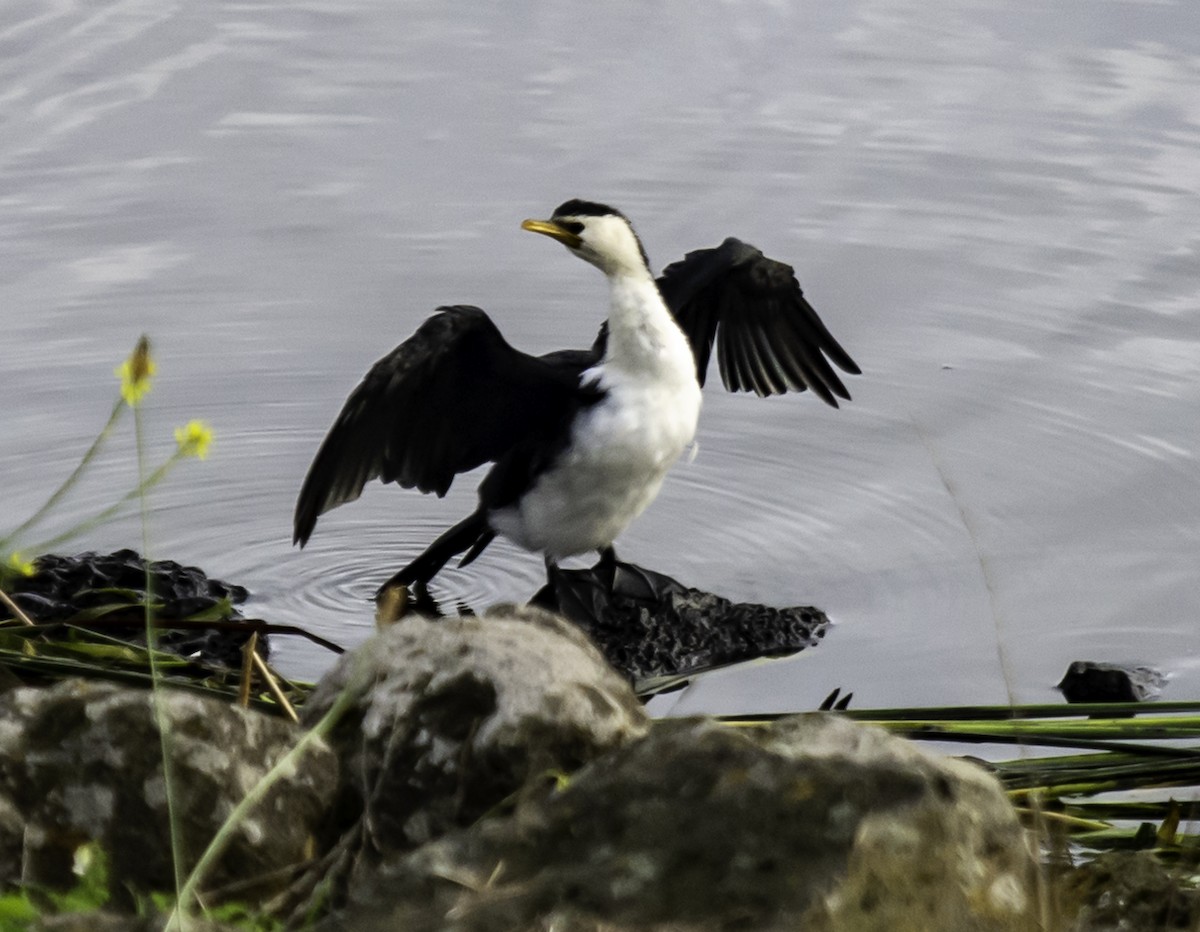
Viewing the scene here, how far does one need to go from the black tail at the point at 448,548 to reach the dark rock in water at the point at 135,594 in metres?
0.41

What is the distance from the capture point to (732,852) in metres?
2.03

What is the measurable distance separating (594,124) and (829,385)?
74.2 inches

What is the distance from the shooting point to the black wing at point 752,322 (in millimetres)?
5734

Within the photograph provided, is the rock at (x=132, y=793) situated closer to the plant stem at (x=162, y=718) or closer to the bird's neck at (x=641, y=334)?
the plant stem at (x=162, y=718)

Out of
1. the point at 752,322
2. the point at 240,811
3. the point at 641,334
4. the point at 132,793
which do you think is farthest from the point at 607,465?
the point at 240,811

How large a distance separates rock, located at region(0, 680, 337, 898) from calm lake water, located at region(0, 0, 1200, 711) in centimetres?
204

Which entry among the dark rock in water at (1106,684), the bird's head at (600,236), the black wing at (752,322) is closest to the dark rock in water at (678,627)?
the dark rock in water at (1106,684)

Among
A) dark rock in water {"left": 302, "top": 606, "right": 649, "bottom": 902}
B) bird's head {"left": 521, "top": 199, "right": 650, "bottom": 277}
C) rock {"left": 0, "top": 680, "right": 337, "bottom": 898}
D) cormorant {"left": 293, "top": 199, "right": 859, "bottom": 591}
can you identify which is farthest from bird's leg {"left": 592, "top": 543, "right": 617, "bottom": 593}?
rock {"left": 0, "top": 680, "right": 337, "bottom": 898}

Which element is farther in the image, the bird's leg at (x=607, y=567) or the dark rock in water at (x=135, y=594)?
the bird's leg at (x=607, y=567)

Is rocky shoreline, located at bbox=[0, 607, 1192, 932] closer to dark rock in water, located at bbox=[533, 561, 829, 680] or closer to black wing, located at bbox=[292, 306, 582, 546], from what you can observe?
dark rock in water, located at bbox=[533, 561, 829, 680]

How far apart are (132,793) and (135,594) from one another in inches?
82.4

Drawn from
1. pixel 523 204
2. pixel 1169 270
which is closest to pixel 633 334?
pixel 523 204

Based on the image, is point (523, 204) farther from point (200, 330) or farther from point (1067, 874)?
point (1067, 874)

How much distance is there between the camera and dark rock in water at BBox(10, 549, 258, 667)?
4.36m
